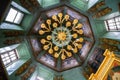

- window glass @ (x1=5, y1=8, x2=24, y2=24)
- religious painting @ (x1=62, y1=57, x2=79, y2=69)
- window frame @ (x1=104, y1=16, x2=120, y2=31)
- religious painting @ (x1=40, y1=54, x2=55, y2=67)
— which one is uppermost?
window glass @ (x1=5, y1=8, x2=24, y2=24)

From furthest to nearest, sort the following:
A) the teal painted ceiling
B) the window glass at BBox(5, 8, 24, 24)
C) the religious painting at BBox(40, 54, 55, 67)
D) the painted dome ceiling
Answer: the religious painting at BBox(40, 54, 55, 67)
the painted dome ceiling
the teal painted ceiling
the window glass at BBox(5, 8, 24, 24)

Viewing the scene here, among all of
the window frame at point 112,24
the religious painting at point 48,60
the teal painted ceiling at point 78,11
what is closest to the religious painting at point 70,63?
the teal painted ceiling at point 78,11

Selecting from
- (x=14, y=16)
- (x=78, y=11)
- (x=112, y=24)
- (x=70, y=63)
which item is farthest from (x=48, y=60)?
(x=112, y=24)

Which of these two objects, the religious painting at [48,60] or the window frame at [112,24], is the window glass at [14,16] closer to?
the religious painting at [48,60]

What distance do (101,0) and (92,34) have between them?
3.47 metres

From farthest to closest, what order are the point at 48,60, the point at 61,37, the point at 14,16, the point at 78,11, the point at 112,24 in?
the point at 48,60 < the point at 61,37 < the point at 78,11 < the point at 112,24 < the point at 14,16

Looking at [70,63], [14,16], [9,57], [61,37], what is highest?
[14,16]

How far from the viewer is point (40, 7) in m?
14.8

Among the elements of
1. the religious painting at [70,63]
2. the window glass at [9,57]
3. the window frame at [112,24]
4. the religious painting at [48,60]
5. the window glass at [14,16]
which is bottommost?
the religious painting at [70,63]

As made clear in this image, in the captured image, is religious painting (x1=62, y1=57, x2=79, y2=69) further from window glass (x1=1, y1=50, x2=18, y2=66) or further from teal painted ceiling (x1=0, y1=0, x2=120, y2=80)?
window glass (x1=1, y1=50, x2=18, y2=66)

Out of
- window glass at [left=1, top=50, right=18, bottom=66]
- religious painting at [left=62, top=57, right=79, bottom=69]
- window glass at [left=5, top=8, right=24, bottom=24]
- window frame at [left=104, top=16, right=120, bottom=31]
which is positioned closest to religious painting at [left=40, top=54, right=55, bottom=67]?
religious painting at [left=62, top=57, right=79, bottom=69]

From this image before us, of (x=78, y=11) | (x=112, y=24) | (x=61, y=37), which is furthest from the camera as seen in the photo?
(x=61, y=37)

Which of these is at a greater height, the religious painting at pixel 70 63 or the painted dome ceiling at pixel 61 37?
the painted dome ceiling at pixel 61 37

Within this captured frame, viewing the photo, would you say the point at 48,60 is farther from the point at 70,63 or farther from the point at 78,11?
the point at 78,11
